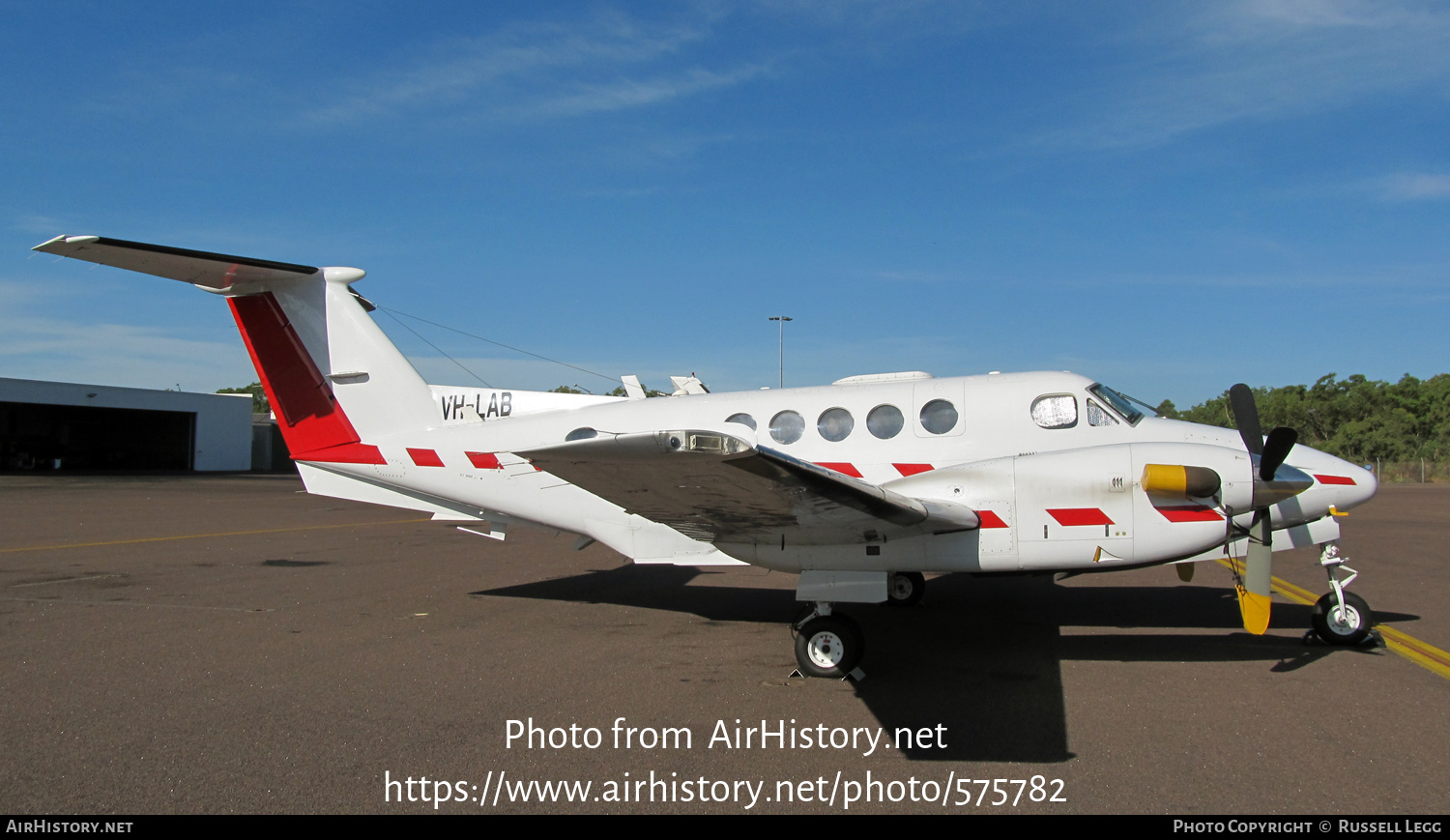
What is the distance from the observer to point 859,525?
6.61 metres

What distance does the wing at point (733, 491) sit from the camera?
15.6ft

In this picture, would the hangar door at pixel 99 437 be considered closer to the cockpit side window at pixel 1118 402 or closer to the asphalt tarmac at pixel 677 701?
the asphalt tarmac at pixel 677 701

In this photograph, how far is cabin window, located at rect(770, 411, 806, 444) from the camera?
8555mm

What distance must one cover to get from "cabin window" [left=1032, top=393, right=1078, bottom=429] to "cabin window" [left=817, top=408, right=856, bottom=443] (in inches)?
70.5

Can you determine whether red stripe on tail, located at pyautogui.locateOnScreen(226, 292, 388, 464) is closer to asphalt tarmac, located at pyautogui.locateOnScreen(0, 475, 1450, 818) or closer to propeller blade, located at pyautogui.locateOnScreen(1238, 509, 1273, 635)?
asphalt tarmac, located at pyautogui.locateOnScreen(0, 475, 1450, 818)

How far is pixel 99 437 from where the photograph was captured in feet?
189

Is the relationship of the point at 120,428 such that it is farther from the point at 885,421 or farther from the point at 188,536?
the point at 885,421

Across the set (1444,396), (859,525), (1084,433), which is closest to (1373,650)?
(1084,433)

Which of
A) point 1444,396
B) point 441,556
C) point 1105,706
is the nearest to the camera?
point 1105,706

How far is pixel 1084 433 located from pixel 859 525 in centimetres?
283

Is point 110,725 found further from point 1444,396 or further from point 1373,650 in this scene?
point 1444,396

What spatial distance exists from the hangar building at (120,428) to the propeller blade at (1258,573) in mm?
51995

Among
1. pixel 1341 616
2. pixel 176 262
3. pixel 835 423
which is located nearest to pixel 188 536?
pixel 176 262

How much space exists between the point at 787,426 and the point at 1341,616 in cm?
534
